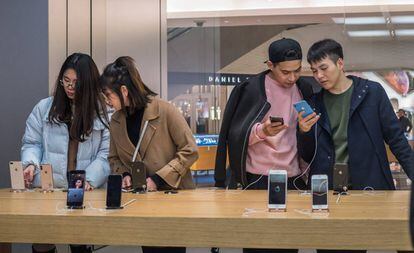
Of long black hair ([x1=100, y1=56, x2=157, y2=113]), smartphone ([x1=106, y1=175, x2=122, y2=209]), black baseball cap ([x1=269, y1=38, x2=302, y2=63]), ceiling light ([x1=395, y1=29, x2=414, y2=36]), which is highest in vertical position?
ceiling light ([x1=395, y1=29, x2=414, y2=36])

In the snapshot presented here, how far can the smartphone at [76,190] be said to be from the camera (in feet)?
7.70

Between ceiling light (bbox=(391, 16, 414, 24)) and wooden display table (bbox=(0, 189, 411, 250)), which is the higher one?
ceiling light (bbox=(391, 16, 414, 24))

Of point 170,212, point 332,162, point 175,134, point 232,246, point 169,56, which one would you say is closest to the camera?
point 232,246

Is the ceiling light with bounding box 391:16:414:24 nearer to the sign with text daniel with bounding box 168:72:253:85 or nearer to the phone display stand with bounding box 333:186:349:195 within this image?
the sign with text daniel with bounding box 168:72:253:85

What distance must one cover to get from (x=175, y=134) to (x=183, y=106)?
8.86 ft

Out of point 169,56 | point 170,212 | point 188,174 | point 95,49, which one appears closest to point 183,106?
point 169,56

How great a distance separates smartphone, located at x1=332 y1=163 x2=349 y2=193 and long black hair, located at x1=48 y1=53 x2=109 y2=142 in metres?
1.42

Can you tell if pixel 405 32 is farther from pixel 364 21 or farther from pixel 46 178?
pixel 46 178

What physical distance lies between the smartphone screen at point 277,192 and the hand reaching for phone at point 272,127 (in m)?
0.47

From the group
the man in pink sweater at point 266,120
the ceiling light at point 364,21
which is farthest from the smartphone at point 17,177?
the ceiling light at point 364,21

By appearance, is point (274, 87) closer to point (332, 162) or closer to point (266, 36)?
point (332, 162)

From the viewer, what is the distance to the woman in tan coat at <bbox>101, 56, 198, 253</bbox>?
2.95 m

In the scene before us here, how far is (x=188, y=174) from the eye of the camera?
3111 millimetres

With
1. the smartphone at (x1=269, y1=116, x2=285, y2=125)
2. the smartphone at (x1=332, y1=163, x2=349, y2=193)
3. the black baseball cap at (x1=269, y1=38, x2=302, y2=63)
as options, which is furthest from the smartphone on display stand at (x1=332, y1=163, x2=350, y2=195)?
the black baseball cap at (x1=269, y1=38, x2=302, y2=63)
